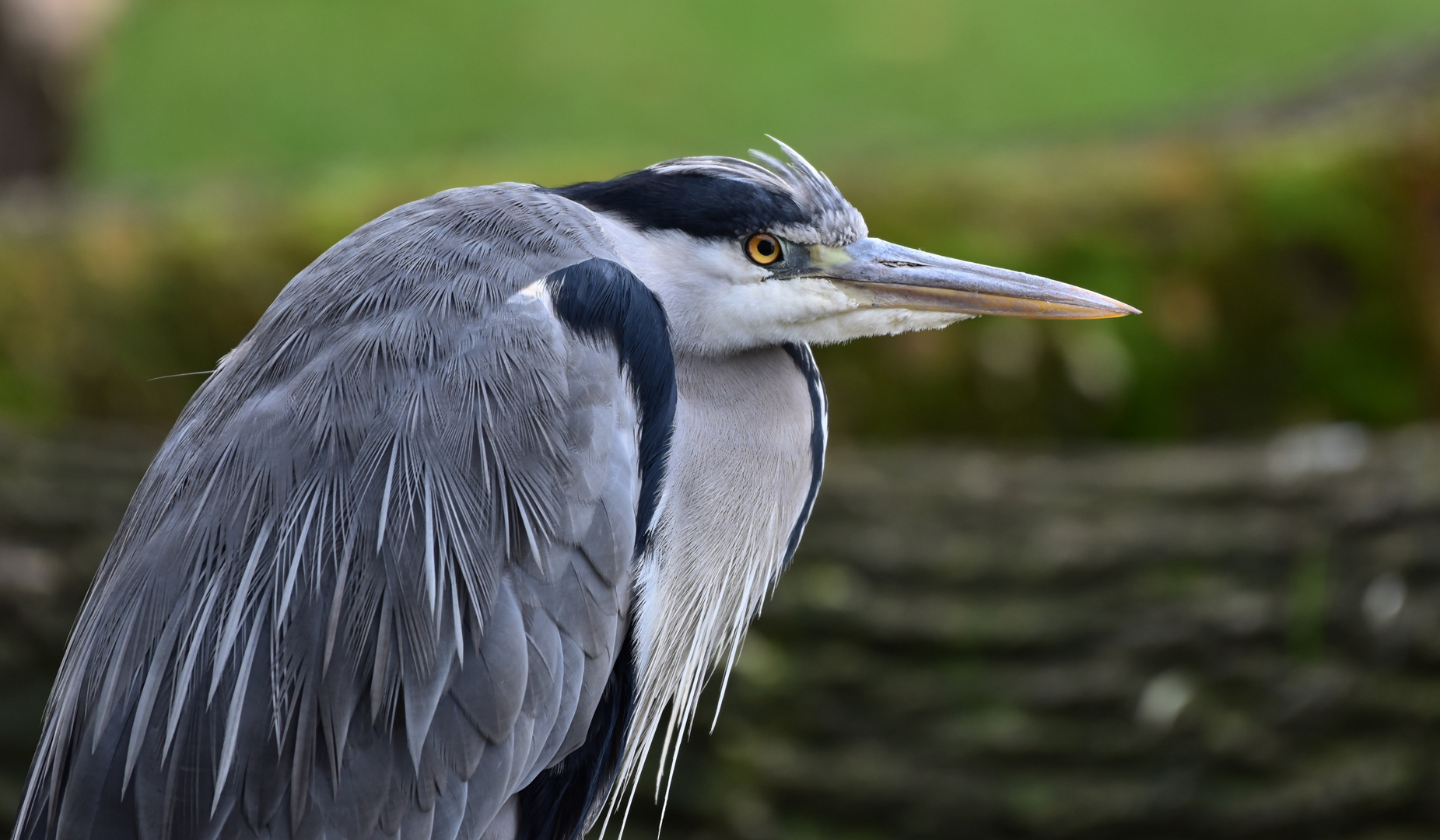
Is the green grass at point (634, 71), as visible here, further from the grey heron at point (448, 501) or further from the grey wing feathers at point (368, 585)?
the grey wing feathers at point (368, 585)

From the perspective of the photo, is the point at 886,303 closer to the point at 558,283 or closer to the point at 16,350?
the point at 558,283

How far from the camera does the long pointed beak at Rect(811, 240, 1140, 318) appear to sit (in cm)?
208

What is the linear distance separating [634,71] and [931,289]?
6951mm

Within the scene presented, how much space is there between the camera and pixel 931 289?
2.09 metres

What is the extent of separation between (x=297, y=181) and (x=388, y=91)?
414 centimetres

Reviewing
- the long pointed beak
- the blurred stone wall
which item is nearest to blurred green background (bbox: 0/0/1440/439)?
the blurred stone wall

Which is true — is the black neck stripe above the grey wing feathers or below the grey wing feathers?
above

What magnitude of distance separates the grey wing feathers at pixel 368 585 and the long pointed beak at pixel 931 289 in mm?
412

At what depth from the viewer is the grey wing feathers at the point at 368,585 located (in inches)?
70.3

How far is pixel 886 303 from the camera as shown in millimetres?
2092

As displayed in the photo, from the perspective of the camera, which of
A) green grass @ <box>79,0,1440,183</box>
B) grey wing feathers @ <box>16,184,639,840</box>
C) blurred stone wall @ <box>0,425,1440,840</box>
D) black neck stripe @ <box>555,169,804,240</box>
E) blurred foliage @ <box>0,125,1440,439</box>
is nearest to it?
grey wing feathers @ <box>16,184,639,840</box>

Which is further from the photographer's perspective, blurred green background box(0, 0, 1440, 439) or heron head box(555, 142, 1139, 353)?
blurred green background box(0, 0, 1440, 439)

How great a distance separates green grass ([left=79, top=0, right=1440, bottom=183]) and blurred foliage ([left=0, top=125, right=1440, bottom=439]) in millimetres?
4015

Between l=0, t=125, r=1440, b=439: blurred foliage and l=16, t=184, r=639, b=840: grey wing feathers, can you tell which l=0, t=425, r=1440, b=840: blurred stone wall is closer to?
l=0, t=125, r=1440, b=439: blurred foliage
